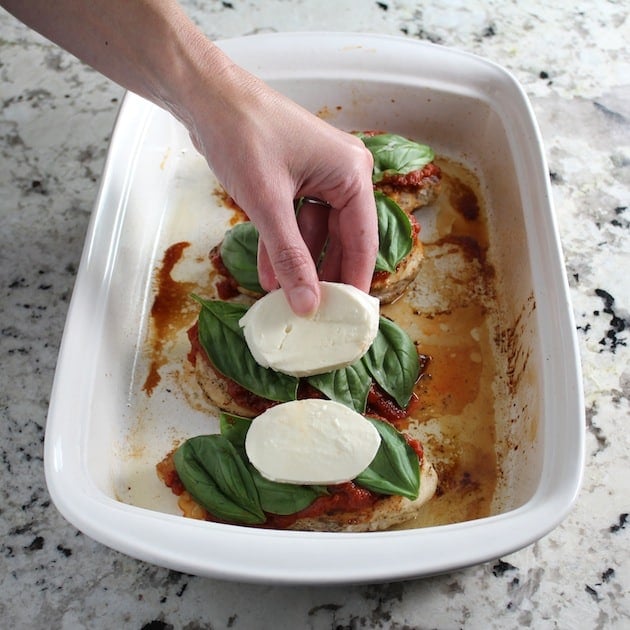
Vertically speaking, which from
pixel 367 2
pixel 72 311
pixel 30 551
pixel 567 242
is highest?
pixel 367 2

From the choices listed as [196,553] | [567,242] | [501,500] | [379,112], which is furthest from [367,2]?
[196,553]

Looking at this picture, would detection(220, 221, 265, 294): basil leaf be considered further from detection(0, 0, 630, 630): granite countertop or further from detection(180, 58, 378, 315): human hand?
detection(0, 0, 630, 630): granite countertop

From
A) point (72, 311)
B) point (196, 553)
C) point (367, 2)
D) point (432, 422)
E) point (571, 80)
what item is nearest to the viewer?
point (196, 553)

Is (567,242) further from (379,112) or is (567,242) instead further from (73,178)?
(73,178)

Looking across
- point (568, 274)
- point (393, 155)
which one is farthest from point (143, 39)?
point (568, 274)

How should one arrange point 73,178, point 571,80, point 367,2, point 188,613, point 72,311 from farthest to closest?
1. point 367,2
2. point 571,80
3. point 73,178
4. point 72,311
5. point 188,613

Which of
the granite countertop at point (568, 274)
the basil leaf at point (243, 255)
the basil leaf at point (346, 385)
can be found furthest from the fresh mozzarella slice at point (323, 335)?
the granite countertop at point (568, 274)

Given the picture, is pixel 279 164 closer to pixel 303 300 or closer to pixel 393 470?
pixel 303 300
